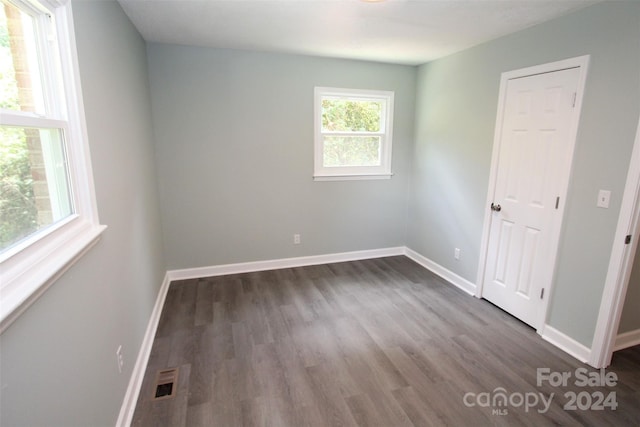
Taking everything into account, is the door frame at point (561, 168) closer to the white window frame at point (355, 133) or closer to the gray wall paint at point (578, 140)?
the gray wall paint at point (578, 140)

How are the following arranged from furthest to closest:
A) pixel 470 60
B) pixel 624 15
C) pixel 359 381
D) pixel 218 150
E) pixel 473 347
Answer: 1. pixel 218 150
2. pixel 470 60
3. pixel 473 347
4. pixel 359 381
5. pixel 624 15

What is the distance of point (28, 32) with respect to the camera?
1.26 meters

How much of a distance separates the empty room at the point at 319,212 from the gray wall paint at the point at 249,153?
0.02 m

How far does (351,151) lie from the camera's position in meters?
4.06

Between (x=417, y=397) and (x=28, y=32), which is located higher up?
(x=28, y=32)

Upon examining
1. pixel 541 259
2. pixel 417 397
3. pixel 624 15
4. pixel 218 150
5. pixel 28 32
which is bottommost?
pixel 417 397

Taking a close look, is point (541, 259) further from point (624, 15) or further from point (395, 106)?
point (395, 106)

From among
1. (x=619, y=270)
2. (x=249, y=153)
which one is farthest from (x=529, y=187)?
(x=249, y=153)

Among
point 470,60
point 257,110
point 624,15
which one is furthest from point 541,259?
point 257,110

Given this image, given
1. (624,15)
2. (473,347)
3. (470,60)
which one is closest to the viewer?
(624,15)

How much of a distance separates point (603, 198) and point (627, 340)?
1239 mm

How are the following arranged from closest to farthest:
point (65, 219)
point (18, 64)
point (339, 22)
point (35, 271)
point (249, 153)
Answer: point (35, 271)
point (18, 64)
point (65, 219)
point (339, 22)
point (249, 153)

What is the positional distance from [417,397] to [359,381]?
37 cm

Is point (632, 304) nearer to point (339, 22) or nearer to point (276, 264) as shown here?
point (339, 22)
